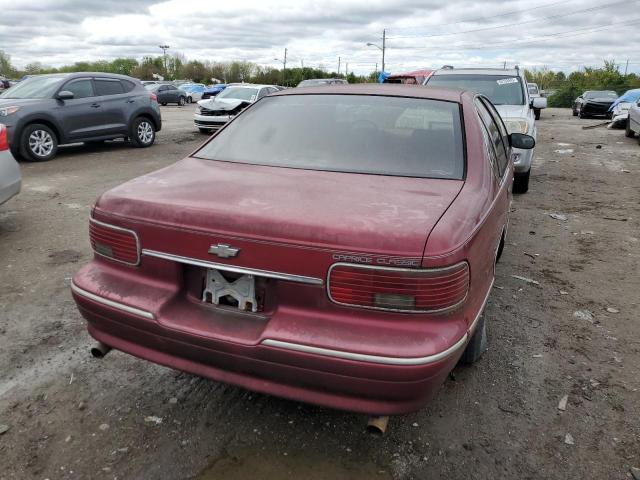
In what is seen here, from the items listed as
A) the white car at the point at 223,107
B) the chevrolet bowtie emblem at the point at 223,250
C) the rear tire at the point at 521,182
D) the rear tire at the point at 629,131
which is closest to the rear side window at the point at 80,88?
the white car at the point at 223,107

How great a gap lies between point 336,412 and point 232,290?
989 millimetres

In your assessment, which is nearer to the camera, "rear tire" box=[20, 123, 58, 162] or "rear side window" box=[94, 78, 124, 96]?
"rear tire" box=[20, 123, 58, 162]

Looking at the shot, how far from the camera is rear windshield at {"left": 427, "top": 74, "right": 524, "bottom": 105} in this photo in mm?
8469

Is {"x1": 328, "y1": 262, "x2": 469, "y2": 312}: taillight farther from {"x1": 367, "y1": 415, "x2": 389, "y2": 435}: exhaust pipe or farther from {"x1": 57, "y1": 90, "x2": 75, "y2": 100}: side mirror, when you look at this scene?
{"x1": 57, "y1": 90, "x2": 75, "y2": 100}: side mirror

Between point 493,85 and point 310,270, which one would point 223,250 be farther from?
point 493,85

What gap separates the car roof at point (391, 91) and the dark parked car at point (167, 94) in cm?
3096

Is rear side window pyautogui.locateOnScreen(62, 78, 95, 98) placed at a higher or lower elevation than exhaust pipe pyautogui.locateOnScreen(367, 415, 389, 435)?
higher

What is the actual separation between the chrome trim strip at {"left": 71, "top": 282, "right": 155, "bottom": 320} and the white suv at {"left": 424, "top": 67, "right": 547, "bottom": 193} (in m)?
6.05

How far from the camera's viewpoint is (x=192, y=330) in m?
2.20

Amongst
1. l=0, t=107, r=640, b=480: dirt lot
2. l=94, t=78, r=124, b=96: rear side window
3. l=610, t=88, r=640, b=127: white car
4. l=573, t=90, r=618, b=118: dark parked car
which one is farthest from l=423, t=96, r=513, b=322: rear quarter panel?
l=573, t=90, r=618, b=118: dark parked car

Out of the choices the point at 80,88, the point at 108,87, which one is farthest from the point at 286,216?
the point at 108,87

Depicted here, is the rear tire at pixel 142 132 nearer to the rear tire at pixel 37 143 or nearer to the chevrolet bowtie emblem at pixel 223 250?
the rear tire at pixel 37 143

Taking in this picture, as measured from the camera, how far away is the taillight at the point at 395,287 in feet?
6.34

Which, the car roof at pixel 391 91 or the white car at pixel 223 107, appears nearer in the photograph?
the car roof at pixel 391 91
